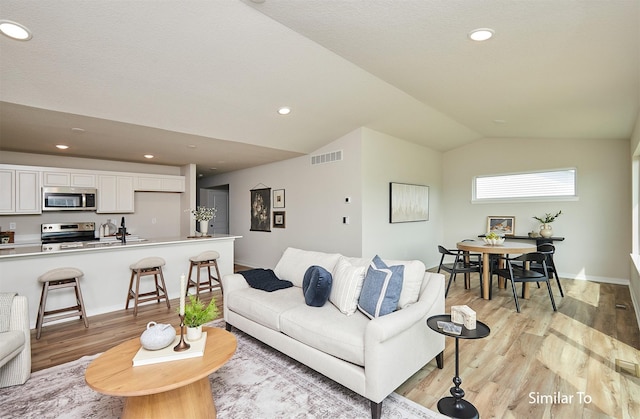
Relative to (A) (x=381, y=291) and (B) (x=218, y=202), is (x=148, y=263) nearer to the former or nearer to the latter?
(A) (x=381, y=291)

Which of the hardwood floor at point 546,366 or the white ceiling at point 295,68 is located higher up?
the white ceiling at point 295,68

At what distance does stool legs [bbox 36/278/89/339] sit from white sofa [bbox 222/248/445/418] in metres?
1.79

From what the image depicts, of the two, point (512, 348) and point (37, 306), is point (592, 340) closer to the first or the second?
point (512, 348)

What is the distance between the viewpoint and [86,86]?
2.89m

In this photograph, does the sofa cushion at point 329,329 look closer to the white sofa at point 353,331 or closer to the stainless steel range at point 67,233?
the white sofa at point 353,331

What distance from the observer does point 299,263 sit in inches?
135

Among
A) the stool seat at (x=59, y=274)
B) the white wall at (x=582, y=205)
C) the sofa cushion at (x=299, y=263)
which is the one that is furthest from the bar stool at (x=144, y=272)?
the white wall at (x=582, y=205)

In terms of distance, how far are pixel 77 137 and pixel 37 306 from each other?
2163 millimetres

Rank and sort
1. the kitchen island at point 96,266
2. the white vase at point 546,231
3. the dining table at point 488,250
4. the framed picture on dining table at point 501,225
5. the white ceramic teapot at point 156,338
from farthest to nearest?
1. the framed picture on dining table at point 501,225
2. the white vase at point 546,231
3. the dining table at point 488,250
4. the kitchen island at point 96,266
5. the white ceramic teapot at point 156,338

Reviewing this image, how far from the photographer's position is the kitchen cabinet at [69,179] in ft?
16.0

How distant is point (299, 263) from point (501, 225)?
4.97 m

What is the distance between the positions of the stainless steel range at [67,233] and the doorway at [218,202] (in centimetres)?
322

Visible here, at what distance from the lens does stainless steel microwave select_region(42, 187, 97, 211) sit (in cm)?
487

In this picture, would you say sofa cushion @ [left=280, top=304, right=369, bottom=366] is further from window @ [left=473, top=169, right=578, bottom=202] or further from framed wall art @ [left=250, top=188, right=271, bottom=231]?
window @ [left=473, top=169, right=578, bottom=202]
